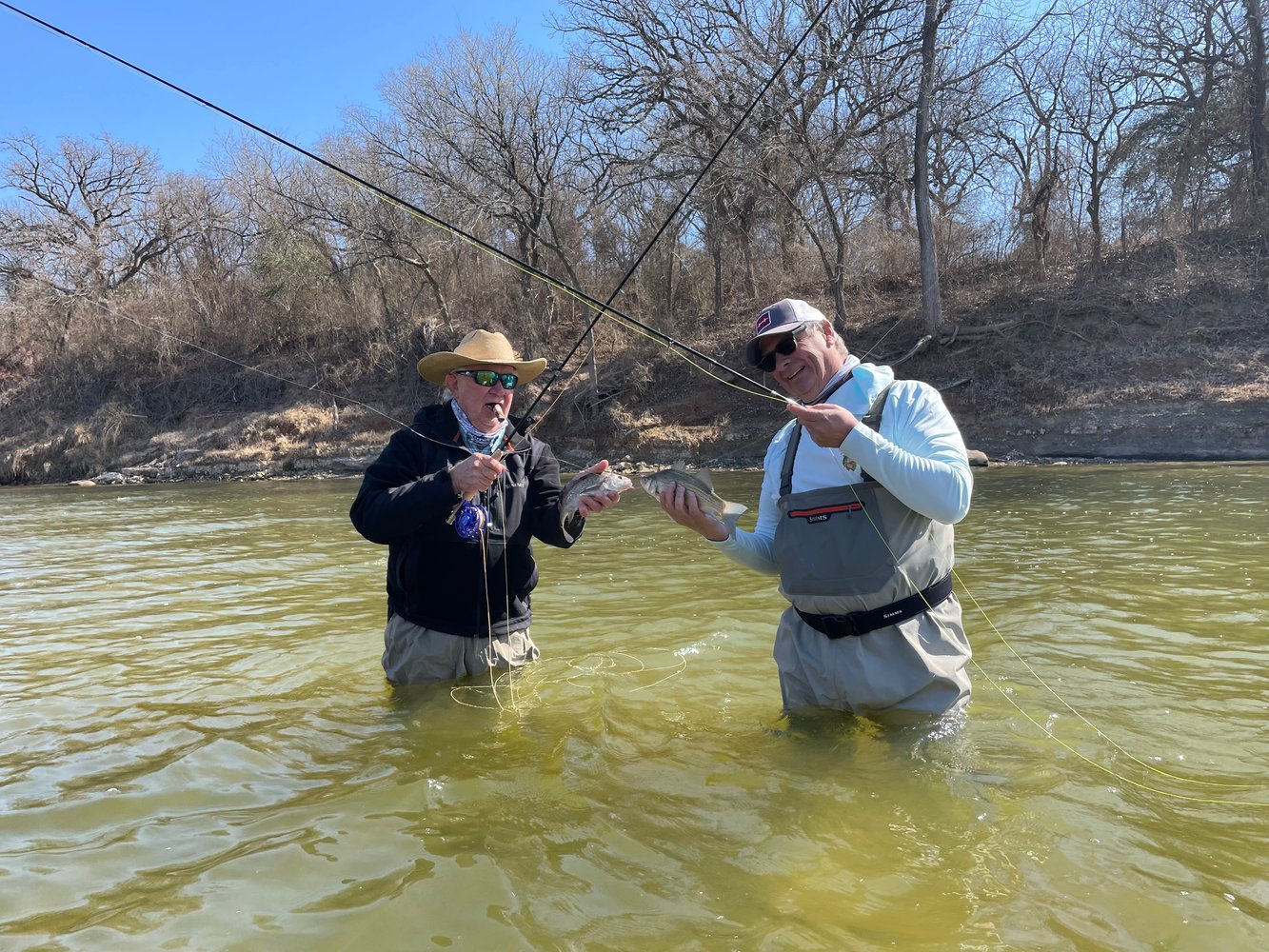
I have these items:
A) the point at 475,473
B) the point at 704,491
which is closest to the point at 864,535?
the point at 704,491

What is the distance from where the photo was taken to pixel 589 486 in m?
4.46

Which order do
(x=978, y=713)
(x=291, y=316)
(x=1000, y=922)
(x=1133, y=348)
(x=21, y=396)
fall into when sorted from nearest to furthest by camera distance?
(x=1000, y=922), (x=978, y=713), (x=1133, y=348), (x=21, y=396), (x=291, y=316)

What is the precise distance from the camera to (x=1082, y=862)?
292 cm

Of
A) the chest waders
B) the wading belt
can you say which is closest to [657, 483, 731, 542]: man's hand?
the chest waders

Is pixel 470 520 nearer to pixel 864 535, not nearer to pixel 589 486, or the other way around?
pixel 589 486

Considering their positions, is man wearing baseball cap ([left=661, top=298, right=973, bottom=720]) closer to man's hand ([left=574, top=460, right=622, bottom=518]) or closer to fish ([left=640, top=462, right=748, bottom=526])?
fish ([left=640, top=462, right=748, bottom=526])

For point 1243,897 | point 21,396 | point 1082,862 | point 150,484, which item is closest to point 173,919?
point 1082,862

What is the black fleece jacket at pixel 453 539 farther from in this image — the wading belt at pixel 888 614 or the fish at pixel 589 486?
the wading belt at pixel 888 614

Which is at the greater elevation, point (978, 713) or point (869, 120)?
point (869, 120)

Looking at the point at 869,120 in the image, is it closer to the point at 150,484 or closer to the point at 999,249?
the point at 999,249

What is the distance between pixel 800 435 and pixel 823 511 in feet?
1.40

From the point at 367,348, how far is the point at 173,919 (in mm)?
35749

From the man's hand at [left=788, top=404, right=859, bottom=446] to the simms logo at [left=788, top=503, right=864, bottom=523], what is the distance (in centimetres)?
37

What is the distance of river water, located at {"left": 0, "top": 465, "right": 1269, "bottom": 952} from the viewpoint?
2.70 metres
